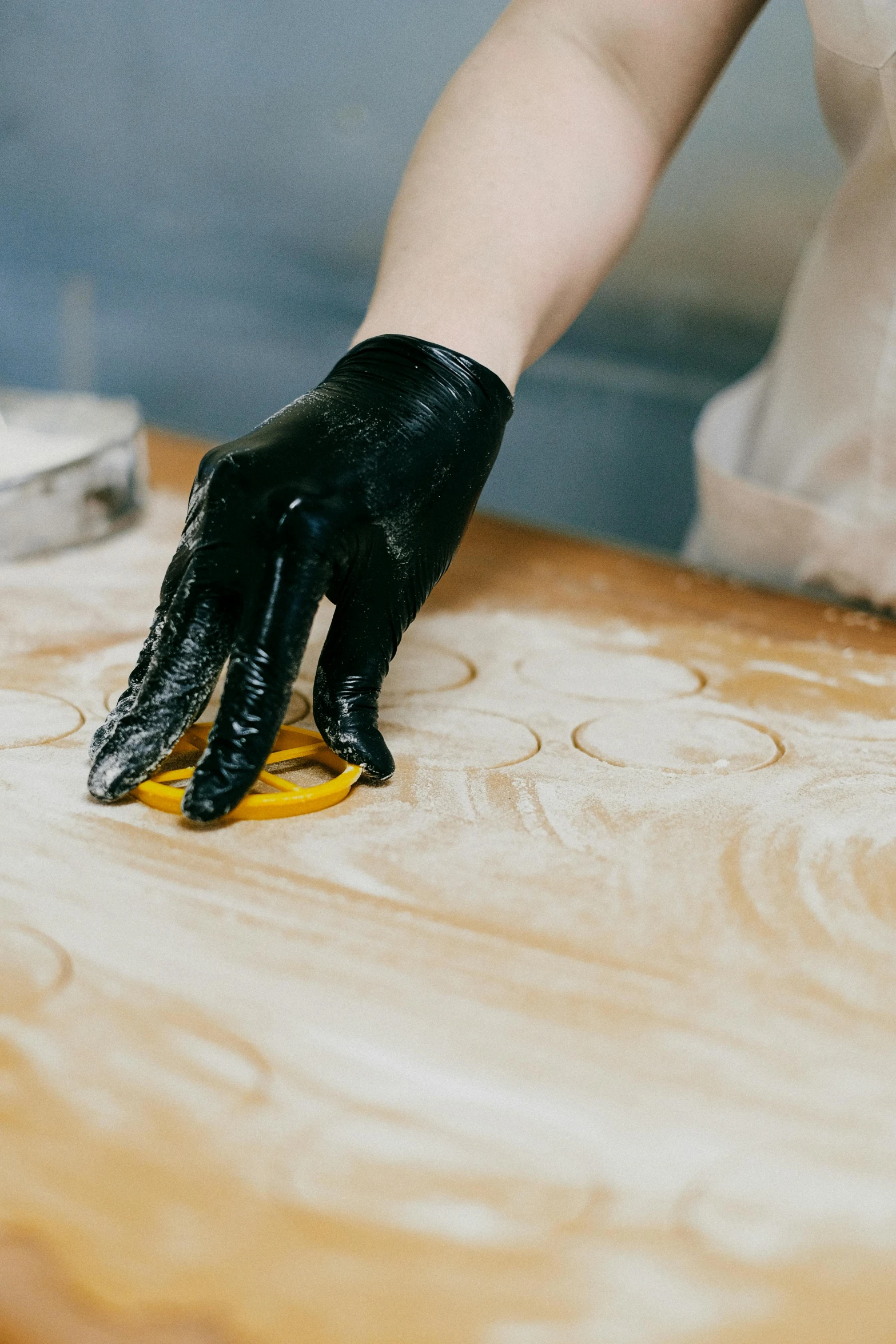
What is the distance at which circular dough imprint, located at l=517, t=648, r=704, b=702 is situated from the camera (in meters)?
0.87

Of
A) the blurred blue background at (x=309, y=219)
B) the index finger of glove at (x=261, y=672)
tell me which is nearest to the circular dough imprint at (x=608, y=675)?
the index finger of glove at (x=261, y=672)

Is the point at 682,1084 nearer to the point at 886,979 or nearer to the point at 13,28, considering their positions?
the point at 886,979

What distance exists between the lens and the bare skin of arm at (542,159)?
33.8 inches

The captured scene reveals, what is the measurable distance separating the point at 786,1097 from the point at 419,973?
16 centimetres

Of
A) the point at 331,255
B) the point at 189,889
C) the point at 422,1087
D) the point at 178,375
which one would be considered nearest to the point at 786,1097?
the point at 422,1087

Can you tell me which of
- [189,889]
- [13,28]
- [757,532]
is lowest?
[189,889]

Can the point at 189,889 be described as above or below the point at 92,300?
below

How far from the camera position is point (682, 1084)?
429mm

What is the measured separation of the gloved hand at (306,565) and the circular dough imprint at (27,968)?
0.12 m

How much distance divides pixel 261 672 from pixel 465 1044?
25 centimetres

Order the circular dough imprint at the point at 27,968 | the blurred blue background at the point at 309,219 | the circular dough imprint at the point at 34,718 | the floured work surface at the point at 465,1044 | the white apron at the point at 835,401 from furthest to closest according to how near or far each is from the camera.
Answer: the blurred blue background at the point at 309,219
the white apron at the point at 835,401
the circular dough imprint at the point at 34,718
the circular dough imprint at the point at 27,968
the floured work surface at the point at 465,1044

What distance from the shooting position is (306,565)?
619 millimetres

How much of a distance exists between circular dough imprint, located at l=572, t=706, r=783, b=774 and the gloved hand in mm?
164

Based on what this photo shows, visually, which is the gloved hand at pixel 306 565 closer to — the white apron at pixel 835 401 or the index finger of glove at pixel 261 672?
the index finger of glove at pixel 261 672
